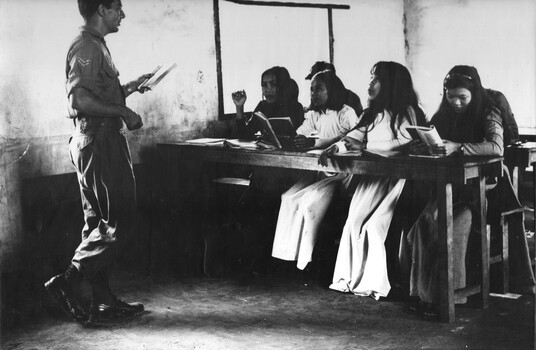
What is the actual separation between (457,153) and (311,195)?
3.41 ft

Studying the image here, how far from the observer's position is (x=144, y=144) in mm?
5137

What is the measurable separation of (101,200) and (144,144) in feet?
5.38

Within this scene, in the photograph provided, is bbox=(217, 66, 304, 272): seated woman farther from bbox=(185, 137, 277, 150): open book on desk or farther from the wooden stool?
the wooden stool

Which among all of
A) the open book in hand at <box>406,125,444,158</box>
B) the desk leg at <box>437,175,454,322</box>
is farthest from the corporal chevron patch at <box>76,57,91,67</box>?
the desk leg at <box>437,175,454,322</box>

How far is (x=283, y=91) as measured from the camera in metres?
5.35

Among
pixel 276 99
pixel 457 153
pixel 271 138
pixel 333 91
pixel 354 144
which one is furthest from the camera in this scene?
pixel 276 99

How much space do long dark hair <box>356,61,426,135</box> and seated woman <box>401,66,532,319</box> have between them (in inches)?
10.7

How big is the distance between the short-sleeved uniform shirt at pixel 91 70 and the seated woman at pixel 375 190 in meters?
1.30

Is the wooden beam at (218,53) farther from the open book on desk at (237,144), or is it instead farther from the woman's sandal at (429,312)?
the woman's sandal at (429,312)

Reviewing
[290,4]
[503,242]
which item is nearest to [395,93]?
[503,242]

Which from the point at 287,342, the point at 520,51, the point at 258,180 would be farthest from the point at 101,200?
the point at 520,51

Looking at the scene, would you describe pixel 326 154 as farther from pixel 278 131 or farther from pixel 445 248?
pixel 445 248

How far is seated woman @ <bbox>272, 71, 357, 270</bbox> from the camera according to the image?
4.21 m

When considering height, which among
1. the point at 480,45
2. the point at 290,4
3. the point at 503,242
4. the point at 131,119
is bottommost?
the point at 503,242
